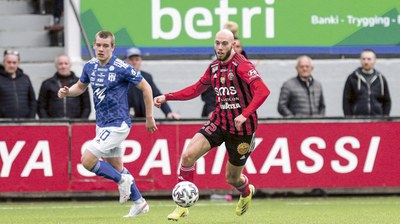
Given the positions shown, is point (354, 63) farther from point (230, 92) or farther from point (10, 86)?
point (230, 92)

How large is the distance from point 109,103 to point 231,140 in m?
1.48

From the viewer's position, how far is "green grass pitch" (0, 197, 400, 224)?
1256 cm

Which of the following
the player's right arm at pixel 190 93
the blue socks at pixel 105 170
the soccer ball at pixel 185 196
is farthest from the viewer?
the blue socks at pixel 105 170

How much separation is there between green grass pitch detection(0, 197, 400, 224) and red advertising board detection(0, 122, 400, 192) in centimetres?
28

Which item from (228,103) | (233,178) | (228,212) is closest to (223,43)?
(228,103)

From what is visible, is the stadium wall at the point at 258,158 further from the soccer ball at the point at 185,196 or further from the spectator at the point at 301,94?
the soccer ball at the point at 185,196

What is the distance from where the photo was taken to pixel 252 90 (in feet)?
40.2

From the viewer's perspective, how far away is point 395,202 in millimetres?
15617

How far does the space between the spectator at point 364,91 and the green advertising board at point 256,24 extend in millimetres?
2610

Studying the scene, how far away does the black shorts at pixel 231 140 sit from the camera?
1257 cm

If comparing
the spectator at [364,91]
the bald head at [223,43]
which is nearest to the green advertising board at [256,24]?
the spectator at [364,91]

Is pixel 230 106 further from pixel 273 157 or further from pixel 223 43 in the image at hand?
pixel 273 157

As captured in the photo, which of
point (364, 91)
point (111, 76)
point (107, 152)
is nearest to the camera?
point (111, 76)

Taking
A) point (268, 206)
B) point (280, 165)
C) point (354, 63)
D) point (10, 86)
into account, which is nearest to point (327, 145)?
point (280, 165)
